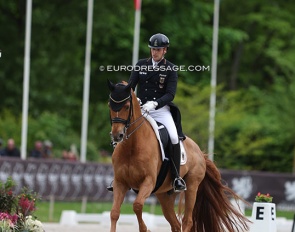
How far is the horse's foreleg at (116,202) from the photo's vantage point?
13078mm

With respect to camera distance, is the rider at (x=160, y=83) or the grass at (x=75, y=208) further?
the grass at (x=75, y=208)

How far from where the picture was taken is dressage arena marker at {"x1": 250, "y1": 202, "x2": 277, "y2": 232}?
1553 cm

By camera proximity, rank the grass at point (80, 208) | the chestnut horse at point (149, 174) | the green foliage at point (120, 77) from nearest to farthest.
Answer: the chestnut horse at point (149, 174), the grass at point (80, 208), the green foliage at point (120, 77)

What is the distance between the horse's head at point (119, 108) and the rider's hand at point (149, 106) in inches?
31.7

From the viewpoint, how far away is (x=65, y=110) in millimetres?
46375

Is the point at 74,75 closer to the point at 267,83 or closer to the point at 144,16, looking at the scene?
the point at 144,16

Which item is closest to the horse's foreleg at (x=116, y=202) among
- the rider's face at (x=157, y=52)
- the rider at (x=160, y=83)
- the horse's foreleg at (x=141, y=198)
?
the horse's foreleg at (x=141, y=198)

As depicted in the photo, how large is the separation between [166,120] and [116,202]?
6.70ft

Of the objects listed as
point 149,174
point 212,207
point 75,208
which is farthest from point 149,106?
point 75,208

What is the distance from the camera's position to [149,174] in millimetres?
13719

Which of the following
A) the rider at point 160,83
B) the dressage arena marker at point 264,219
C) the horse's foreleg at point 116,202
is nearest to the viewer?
the horse's foreleg at point 116,202

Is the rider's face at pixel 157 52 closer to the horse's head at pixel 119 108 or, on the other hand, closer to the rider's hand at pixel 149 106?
the rider's hand at pixel 149 106

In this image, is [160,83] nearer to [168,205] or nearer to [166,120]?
[166,120]

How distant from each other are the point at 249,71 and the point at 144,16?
10466 millimetres
